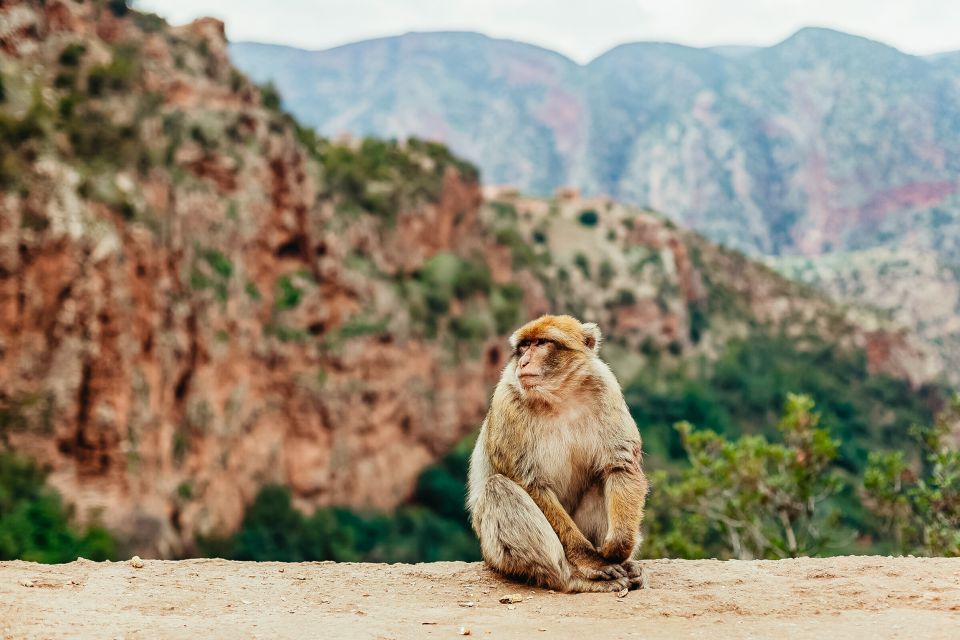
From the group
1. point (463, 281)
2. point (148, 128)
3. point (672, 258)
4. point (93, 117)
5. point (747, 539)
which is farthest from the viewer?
point (672, 258)

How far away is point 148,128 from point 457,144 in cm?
15044

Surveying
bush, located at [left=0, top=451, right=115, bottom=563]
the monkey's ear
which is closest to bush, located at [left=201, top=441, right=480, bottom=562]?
bush, located at [left=0, top=451, right=115, bottom=563]

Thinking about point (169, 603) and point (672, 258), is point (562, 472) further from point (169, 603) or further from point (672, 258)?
point (672, 258)

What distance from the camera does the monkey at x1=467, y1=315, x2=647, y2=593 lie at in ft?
21.5

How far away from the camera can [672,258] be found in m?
83.0

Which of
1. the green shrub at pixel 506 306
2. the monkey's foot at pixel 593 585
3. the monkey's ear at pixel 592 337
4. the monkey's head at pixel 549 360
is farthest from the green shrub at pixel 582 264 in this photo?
the monkey's foot at pixel 593 585

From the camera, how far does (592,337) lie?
7.21 metres

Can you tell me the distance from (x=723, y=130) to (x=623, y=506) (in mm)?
166816

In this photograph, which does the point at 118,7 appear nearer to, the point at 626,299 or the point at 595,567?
the point at 595,567

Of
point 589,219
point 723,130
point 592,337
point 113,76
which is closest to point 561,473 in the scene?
point 592,337

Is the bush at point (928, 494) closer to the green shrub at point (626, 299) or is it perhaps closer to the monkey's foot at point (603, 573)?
the monkey's foot at point (603, 573)

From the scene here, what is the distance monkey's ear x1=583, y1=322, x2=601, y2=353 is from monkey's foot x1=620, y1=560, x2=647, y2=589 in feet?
5.72

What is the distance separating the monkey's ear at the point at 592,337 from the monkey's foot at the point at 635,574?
1742 millimetres

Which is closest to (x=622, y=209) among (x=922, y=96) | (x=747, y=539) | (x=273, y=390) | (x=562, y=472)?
(x=922, y=96)
